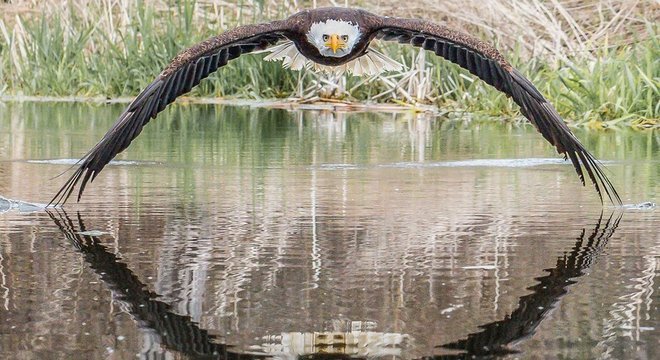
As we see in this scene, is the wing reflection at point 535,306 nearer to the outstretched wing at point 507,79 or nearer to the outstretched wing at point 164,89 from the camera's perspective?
the outstretched wing at point 507,79

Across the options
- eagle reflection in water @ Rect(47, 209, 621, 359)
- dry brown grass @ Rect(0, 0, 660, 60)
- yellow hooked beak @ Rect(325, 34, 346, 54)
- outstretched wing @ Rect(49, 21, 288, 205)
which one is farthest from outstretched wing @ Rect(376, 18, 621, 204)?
dry brown grass @ Rect(0, 0, 660, 60)

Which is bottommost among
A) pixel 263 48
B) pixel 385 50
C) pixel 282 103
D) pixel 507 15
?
pixel 282 103

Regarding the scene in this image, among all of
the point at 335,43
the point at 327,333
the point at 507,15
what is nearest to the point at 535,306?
the point at 327,333

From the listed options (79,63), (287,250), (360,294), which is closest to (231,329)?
(360,294)

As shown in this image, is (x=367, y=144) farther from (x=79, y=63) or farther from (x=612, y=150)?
(x=79, y=63)

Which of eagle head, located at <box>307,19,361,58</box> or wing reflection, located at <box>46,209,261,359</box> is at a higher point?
eagle head, located at <box>307,19,361,58</box>

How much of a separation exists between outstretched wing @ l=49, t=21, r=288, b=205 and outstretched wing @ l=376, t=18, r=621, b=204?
3.04 feet

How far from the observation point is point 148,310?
4961 mm

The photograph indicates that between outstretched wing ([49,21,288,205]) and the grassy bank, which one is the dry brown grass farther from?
outstretched wing ([49,21,288,205])

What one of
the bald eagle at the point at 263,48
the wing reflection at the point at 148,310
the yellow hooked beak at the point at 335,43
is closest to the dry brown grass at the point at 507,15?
the yellow hooked beak at the point at 335,43

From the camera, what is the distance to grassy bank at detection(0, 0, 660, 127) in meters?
14.5

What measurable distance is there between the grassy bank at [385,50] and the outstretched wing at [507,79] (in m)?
6.21

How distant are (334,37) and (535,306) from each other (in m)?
4.12

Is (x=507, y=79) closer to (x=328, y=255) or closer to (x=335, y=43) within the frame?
(x=335, y=43)
